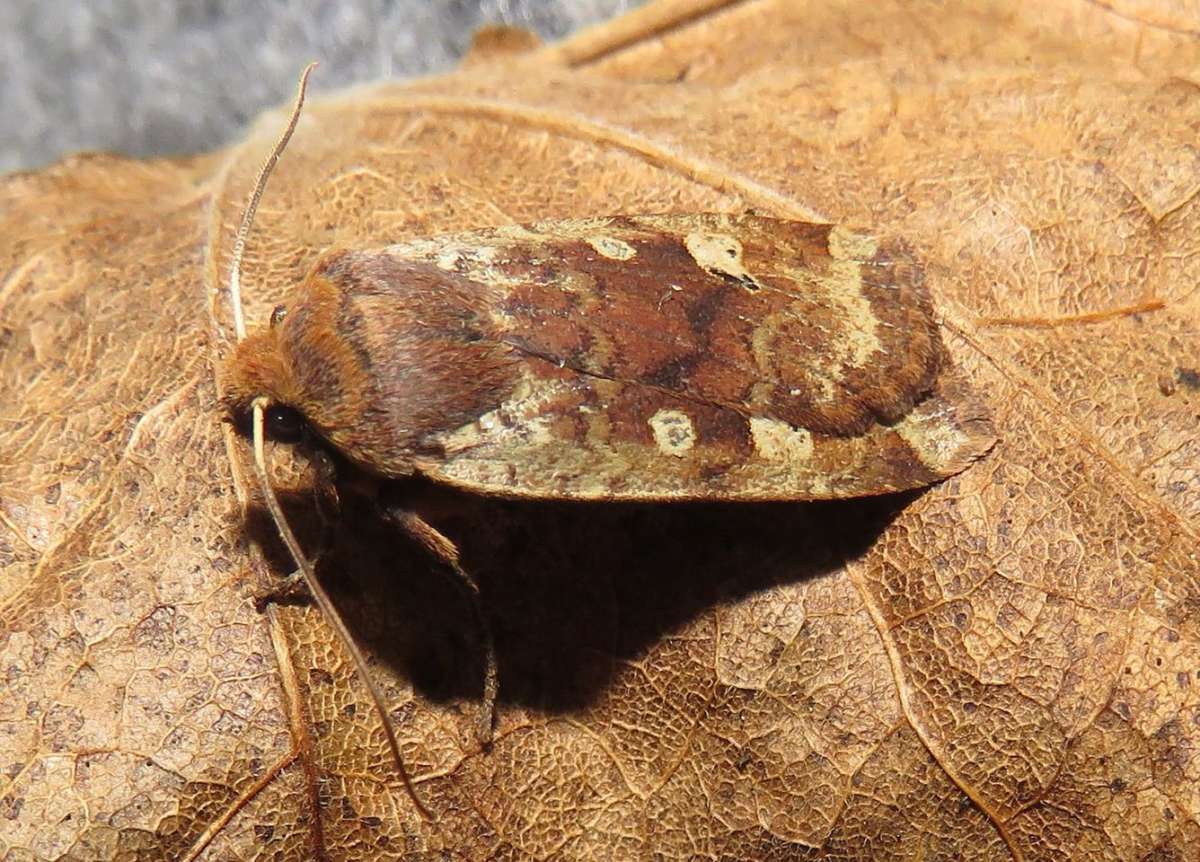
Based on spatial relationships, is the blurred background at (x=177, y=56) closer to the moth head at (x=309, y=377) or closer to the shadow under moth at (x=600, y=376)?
the shadow under moth at (x=600, y=376)

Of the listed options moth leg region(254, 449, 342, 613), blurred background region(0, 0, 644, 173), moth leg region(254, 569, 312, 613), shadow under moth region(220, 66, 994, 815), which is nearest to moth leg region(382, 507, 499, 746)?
shadow under moth region(220, 66, 994, 815)

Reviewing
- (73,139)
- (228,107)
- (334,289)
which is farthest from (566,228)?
(73,139)

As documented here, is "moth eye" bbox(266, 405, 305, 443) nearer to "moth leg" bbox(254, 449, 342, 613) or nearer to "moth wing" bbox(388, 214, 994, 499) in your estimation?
"moth leg" bbox(254, 449, 342, 613)

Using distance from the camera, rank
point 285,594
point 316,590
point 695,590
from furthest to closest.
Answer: point 695,590, point 285,594, point 316,590

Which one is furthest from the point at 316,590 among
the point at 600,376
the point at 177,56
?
the point at 177,56

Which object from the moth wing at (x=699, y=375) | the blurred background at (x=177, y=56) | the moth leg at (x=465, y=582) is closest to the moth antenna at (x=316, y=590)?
the moth leg at (x=465, y=582)

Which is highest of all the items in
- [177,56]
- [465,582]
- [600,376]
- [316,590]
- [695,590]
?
[177,56]

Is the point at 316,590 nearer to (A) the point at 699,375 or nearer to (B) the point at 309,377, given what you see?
(B) the point at 309,377

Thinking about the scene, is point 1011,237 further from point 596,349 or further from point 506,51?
point 506,51
